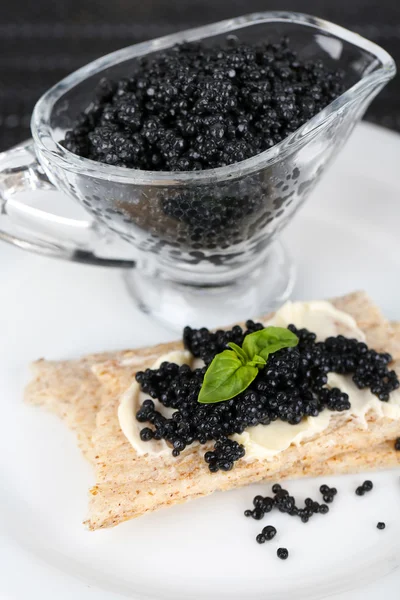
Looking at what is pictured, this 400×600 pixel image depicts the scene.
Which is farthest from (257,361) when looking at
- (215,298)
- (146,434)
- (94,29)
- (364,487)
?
(94,29)

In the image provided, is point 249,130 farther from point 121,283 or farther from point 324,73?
point 121,283

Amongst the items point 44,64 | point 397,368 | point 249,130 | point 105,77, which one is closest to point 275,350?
point 397,368

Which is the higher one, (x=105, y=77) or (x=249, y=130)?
(x=249, y=130)

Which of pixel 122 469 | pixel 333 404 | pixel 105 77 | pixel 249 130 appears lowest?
pixel 122 469

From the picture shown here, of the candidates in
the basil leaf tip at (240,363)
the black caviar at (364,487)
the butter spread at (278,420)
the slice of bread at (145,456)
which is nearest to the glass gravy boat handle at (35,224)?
the slice of bread at (145,456)

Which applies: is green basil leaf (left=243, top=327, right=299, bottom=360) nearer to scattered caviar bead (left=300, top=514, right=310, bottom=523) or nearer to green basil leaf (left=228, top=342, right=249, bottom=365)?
green basil leaf (left=228, top=342, right=249, bottom=365)

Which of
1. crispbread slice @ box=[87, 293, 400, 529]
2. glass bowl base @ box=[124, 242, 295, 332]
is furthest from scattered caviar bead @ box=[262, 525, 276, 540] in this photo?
glass bowl base @ box=[124, 242, 295, 332]
